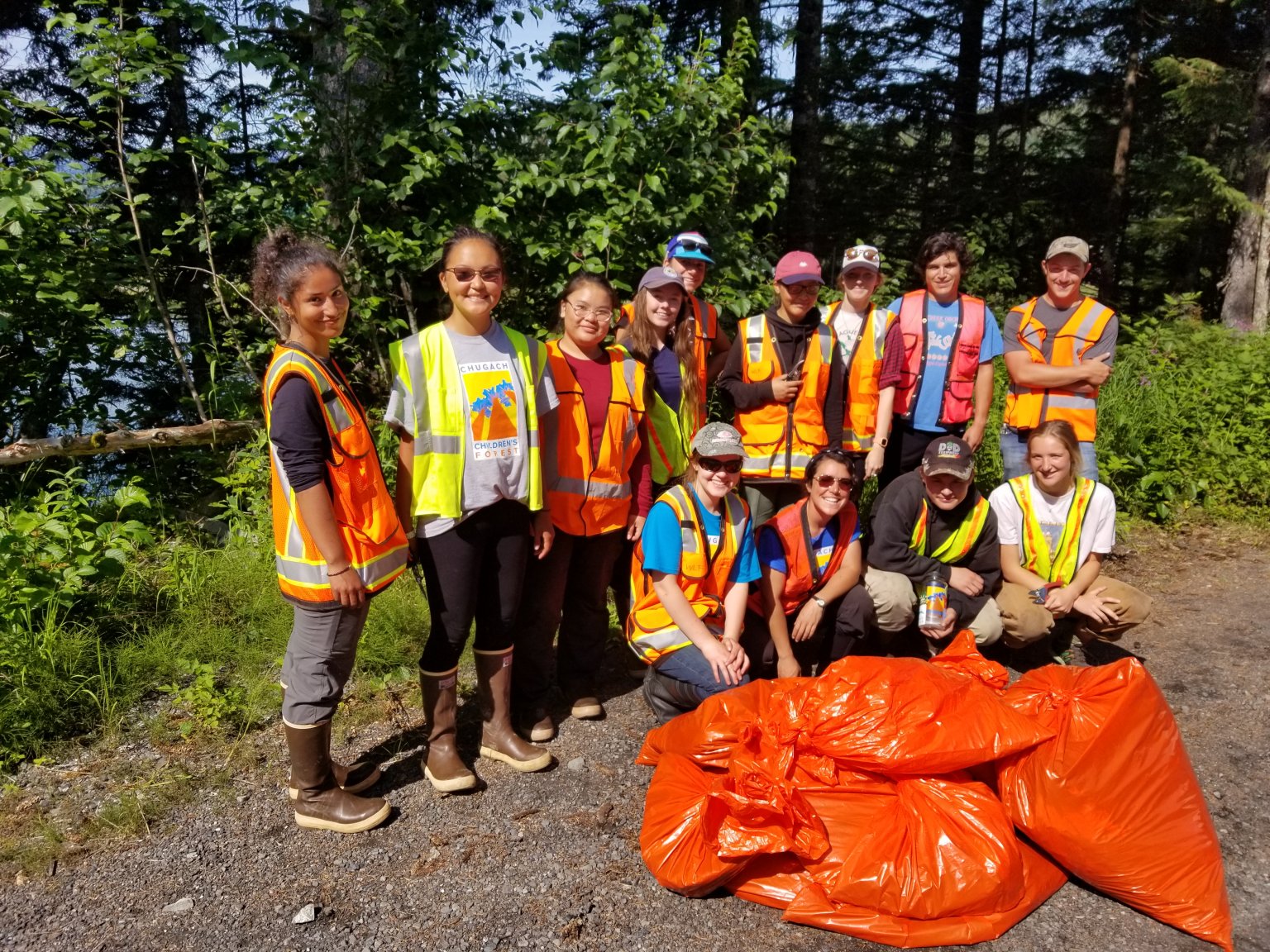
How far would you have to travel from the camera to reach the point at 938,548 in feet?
12.6

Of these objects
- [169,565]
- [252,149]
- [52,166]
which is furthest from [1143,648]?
[52,166]

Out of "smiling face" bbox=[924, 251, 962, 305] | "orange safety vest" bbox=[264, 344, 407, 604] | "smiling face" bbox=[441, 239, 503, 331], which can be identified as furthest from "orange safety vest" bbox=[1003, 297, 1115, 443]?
"orange safety vest" bbox=[264, 344, 407, 604]

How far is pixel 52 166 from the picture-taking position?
426cm

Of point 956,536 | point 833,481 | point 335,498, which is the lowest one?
point 956,536

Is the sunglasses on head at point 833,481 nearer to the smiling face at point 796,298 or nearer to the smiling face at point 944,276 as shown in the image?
the smiling face at point 796,298

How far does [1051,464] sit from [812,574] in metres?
1.22

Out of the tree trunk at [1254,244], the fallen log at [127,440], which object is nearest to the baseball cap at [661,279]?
the fallen log at [127,440]

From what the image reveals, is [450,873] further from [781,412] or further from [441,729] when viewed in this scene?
[781,412]

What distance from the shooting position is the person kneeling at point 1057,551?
381cm

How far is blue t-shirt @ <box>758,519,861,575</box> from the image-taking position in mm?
3521

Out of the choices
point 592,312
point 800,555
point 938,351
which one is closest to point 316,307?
point 592,312

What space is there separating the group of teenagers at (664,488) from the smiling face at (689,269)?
12mm

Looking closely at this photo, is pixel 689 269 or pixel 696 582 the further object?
pixel 689 269

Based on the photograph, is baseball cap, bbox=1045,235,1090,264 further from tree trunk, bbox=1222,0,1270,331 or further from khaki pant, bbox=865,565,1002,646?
tree trunk, bbox=1222,0,1270,331
